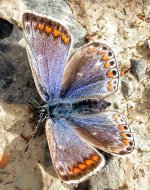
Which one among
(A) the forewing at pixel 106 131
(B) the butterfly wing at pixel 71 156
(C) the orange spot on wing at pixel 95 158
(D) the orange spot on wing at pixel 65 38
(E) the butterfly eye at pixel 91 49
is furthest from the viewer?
(E) the butterfly eye at pixel 91 49

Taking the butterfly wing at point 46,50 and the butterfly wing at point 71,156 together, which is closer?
the butterfly wing at point 71,156

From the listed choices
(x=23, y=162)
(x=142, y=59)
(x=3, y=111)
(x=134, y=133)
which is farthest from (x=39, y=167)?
A: (x=142, y=59)

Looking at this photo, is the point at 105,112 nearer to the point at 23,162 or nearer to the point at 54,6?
the point at 23,162

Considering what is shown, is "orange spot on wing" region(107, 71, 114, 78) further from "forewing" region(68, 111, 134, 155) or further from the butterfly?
"forewing" region(68, 111, 134, 155)

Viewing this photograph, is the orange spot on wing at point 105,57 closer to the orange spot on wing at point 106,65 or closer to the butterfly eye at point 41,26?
the orange spot on wing at point 106,65

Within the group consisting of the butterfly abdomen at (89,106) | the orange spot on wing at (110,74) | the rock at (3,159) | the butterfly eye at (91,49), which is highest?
the butterfly eye at (91,49)

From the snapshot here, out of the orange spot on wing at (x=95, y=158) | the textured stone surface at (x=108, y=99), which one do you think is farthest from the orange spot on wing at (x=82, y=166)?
the textured stone surface at (x=108, y=99)

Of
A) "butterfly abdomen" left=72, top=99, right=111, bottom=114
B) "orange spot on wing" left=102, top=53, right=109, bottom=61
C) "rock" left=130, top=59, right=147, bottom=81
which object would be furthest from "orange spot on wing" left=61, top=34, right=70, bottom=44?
"rock" left=130, top=59, right=147, bottom=81
